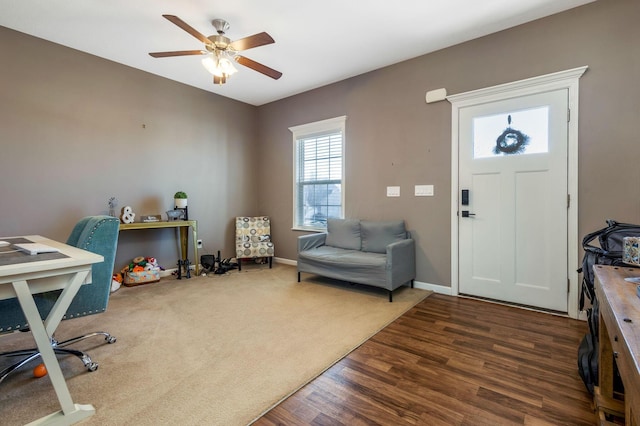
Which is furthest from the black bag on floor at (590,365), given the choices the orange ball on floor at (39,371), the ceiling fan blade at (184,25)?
the ceiling fan blade at (184,25)

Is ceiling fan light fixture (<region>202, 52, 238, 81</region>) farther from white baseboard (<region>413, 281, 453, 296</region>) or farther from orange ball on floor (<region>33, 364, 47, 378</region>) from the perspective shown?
white baseboard (<region>413, 281, 453, 296</region>)

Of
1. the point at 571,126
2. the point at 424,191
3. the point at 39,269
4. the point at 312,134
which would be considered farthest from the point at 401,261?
the point at 39,269

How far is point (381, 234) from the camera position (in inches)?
146

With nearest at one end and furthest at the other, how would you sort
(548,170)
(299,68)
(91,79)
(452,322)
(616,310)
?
(616,310), (452,322), (548,170), (91,79), (299,68)

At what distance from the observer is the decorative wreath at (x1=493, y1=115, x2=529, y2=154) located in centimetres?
292

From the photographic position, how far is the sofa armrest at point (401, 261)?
3.13 m

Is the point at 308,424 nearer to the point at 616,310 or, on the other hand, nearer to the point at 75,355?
the point at 616,310

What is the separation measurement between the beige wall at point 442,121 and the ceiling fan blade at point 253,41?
191cm

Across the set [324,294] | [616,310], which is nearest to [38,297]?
[324,294]

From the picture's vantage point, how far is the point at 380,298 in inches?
127

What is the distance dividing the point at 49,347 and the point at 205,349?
90 centimetres

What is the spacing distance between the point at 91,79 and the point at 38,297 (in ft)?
9.73

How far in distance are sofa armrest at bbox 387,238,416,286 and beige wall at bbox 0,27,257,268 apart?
9.65 feet

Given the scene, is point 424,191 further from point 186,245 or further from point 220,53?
point 186,245
